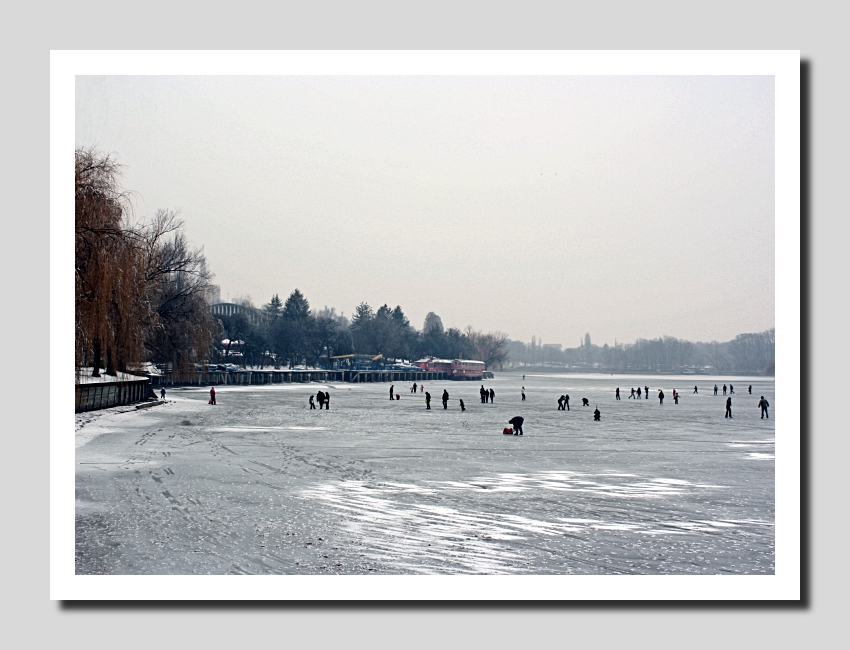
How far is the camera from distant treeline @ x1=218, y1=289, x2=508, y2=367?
7756cm

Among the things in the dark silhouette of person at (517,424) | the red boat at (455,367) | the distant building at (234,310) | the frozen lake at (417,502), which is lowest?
the red boat at (455,367)

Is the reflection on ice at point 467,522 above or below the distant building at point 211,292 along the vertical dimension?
below

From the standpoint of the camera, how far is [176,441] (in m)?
17.9

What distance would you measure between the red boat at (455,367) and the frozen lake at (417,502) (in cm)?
8984

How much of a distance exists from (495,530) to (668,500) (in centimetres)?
340

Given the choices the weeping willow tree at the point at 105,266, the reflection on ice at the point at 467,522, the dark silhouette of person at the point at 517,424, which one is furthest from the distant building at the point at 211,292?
the reflection on ice at the point at 467,522

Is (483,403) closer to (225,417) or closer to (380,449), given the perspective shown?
(225,417)

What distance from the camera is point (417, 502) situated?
33.9 feet

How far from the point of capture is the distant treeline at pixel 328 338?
77.6 m

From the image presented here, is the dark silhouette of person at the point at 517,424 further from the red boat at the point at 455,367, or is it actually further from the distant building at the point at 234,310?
the red boat at the point at 455,367
